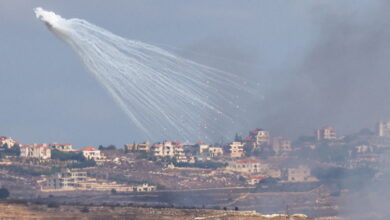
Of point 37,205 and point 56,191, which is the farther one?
point 56,191

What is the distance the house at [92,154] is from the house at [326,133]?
5077 centimetres

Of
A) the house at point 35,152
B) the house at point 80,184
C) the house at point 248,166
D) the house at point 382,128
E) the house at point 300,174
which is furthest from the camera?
the house at point 35,152

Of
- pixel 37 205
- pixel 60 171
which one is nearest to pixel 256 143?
pixel 37 205

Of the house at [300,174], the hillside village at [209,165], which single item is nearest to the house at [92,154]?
the hillside village at [209,165]

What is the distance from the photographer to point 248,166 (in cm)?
11719

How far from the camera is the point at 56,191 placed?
122 m

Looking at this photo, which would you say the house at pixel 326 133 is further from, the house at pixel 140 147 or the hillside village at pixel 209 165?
the house at pixel 140 147

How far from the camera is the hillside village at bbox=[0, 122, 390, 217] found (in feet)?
329

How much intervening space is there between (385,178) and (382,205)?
4.96 m

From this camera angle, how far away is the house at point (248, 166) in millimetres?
107306

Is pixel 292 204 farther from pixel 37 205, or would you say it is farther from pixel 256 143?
pixel 37 205

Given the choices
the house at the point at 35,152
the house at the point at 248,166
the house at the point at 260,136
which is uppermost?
the house at the point at 35,152

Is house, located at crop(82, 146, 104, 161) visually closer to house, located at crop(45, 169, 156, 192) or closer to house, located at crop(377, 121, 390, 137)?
house, located at crop(45, 169, 156, 192)

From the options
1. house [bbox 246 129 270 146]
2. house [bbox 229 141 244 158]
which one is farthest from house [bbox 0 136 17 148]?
house [bbox 246 129 270 146]
